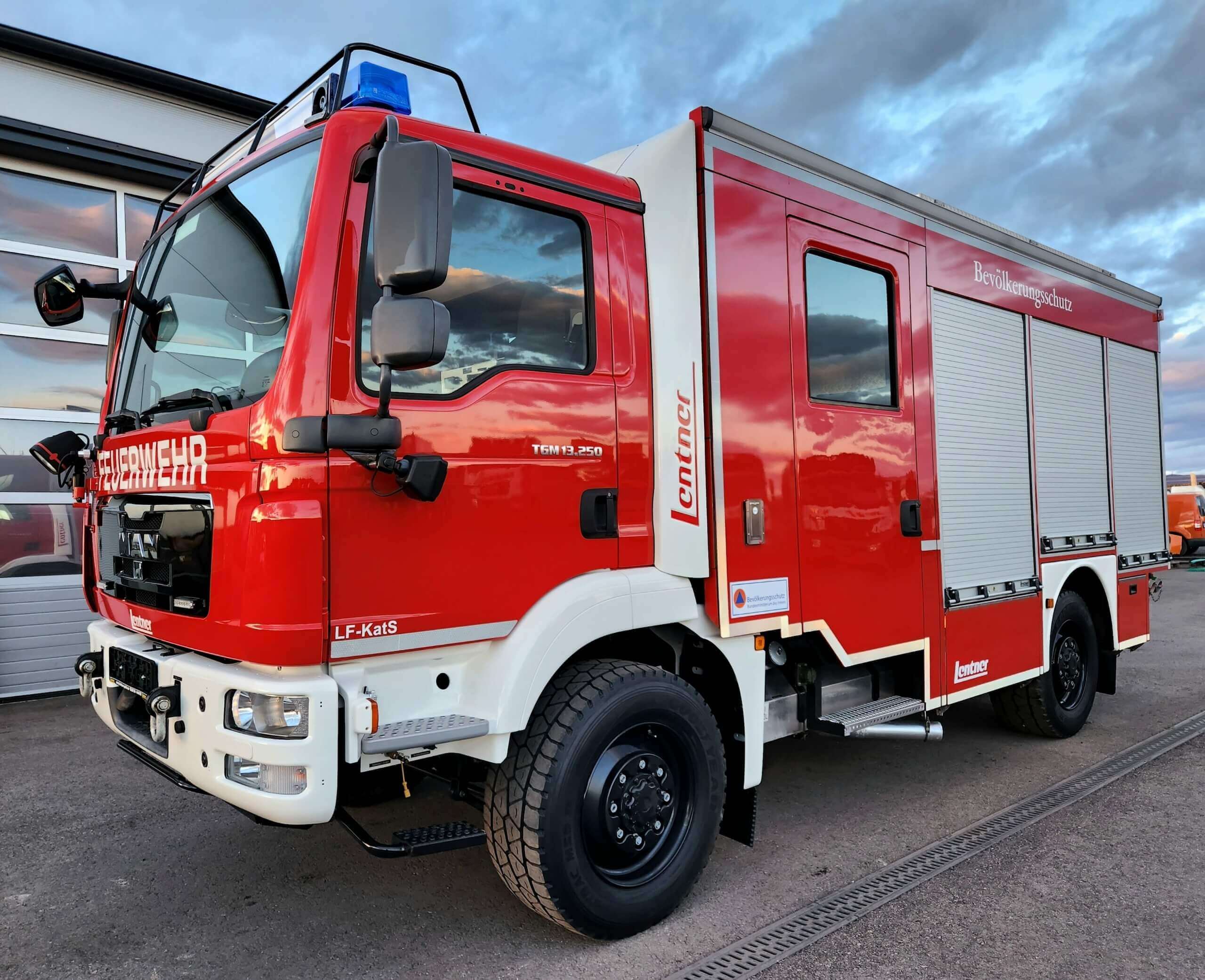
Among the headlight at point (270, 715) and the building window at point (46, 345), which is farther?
the building window at point (46, 345)

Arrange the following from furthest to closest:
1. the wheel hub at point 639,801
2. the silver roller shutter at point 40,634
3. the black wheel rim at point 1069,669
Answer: the silver roller shutter at point 40,634
the black wheel rim at point 1069,669
the wheel hub at point 639,801

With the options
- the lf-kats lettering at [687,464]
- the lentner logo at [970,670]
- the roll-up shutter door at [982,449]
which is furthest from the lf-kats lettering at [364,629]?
the lentner logo at [970,670]

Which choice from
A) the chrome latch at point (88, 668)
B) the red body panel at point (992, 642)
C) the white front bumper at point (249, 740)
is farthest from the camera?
the red body panel at point (992, 642)

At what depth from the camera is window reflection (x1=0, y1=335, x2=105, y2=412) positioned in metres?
7.05

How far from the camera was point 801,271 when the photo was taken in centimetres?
380

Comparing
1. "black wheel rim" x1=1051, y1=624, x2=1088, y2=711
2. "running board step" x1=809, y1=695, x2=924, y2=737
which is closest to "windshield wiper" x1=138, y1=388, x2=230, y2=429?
"running board step" x1=809, y1=695, x2=924, y2=737

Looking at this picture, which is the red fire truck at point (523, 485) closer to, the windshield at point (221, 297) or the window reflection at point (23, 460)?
the windshield at point (221, 297)

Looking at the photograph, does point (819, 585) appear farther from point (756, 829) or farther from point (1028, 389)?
point (1028, 389)

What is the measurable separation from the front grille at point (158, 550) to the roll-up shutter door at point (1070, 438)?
15.0 ft

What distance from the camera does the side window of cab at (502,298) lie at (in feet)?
8.84

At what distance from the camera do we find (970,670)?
460cm

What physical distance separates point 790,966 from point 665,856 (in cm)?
55

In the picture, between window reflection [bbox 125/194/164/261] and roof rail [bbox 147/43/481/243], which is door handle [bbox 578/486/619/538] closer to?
roof rail [bbox 147/43/481/243]

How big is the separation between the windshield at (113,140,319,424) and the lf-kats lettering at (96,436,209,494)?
0.12 metres
